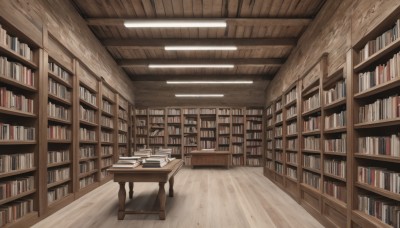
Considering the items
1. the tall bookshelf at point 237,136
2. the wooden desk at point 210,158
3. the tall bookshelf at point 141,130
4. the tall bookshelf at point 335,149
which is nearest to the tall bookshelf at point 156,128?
the tall bookshelf at point 141,130

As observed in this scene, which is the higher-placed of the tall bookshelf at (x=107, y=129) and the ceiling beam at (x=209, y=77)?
the ceiling beam at (x=209, y=77)

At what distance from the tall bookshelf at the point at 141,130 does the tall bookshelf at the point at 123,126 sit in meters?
1.36

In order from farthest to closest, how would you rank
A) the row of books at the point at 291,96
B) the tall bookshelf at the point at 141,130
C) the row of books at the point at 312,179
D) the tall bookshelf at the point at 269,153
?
the tall bookshelf at the point at 141,130, the tall bookshelf at the point at 269,153, the row of books at the point at 291,96, the row of books at the point at 312,179

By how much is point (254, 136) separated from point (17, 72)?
936cm

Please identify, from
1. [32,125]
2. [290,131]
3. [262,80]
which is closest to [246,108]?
[262,80]

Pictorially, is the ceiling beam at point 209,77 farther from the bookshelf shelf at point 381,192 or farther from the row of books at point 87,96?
the bookshelf shelf at point 381,192

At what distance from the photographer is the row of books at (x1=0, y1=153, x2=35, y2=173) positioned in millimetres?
3262

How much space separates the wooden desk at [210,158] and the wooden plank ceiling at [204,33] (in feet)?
9.08

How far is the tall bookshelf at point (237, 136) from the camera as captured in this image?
1172 centimetres

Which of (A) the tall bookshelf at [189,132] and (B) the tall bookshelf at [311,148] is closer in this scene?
(B) the tall bookshelf at [311,148]

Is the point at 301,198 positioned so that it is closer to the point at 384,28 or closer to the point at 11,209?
the point at 384,28

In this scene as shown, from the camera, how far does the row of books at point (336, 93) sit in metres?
3.78

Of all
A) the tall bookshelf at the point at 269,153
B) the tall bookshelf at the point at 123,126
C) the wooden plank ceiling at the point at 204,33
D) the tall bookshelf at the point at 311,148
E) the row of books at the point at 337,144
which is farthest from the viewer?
the tall bookshelf at the point at 123,126

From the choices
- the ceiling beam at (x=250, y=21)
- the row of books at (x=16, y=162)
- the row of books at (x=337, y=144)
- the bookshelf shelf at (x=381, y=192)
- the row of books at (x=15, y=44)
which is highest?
the ceiling beam at (x=250, y=21)
